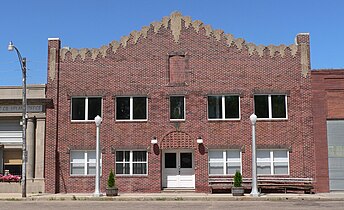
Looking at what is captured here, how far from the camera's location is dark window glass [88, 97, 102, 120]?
27.9 m

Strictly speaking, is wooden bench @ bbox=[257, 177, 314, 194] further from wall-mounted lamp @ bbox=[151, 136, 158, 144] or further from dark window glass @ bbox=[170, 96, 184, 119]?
wall-mounted lamp @ bbox=[151, 136, 158, 144]

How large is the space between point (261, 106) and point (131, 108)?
7.28m

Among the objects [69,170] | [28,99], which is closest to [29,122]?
[28,99]

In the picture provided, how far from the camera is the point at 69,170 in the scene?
27547mm

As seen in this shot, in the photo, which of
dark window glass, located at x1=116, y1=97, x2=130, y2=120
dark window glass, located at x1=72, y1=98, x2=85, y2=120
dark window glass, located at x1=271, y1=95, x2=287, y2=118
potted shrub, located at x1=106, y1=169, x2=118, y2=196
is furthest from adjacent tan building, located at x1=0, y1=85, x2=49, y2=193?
dark window glass, located at x1=271, y1=95, x2=287, y2=118

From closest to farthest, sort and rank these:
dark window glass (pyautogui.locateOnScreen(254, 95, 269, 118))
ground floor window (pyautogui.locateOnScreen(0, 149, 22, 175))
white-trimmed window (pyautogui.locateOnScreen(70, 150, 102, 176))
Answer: dark window glass (pyautogui.locateOnScreen(254, 95, 269, 118)) → white-trimmed window (pyautogui.locateOnScreen(70, 150, 102, 176)) → ground floor window (pyautogui.locateOnScreen(0, 149, 22, 175))

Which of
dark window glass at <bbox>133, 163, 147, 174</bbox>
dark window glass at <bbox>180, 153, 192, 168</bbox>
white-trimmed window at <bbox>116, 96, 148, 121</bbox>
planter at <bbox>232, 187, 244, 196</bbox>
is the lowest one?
planter at <bbox>232, 187, 244, 196</bbox>

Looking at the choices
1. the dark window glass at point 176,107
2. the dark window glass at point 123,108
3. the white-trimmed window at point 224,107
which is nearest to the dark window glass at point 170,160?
the dark window glass at point 176,107

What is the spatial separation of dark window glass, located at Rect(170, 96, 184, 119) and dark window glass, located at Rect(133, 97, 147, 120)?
4.99ft

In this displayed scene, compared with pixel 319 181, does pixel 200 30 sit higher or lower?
higher

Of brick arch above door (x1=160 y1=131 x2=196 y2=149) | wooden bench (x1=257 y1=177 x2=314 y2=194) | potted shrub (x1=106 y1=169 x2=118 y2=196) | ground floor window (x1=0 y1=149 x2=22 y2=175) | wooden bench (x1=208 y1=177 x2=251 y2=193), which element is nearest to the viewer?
potted shrub (x1=106 y1=169 x2=118 y2=196)

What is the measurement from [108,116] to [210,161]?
6238 millimetres

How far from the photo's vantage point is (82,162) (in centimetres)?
2767

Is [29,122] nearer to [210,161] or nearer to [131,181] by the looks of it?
[131,181]
